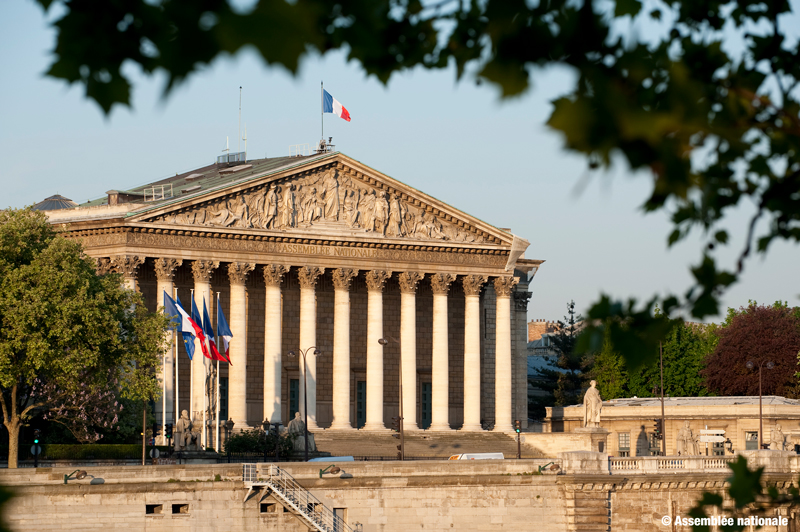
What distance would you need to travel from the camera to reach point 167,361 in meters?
64.1

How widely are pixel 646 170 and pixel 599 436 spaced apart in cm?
6454

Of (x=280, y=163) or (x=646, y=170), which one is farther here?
(x=280, y=163)

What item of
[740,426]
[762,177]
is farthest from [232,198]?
[762,177]

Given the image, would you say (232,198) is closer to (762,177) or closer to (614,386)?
(614,386)

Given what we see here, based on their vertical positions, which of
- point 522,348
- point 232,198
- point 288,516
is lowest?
point 288,516

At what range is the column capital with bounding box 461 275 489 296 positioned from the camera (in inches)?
2908

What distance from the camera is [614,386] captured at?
97250 millimetres

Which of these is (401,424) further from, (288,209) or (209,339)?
(288,209)

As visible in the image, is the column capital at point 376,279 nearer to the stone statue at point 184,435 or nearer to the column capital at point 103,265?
the column capital at point 103,265

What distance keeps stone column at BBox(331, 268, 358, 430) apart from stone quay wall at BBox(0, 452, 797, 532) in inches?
683

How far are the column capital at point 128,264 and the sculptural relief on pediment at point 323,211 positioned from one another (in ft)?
7.09

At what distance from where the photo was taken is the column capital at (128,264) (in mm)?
64688

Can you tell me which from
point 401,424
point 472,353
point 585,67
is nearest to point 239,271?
point 472,353

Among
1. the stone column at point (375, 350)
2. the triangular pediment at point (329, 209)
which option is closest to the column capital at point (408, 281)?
the stone column at point (375, 350)
